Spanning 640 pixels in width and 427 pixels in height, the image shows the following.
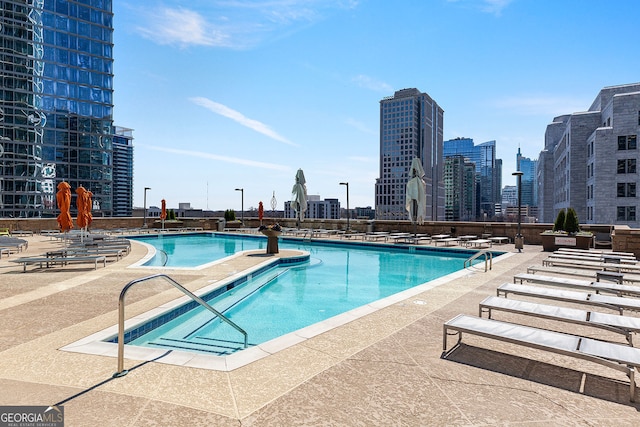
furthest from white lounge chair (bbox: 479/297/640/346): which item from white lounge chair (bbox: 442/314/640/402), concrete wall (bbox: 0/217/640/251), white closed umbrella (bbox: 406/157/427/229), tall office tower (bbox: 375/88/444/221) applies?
tall office tower (bbox: 375/88/444/221)

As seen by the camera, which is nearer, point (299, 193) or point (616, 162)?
point (299, 193)

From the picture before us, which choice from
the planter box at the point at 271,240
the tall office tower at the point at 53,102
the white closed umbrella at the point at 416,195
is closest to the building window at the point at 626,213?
the white closed umbrella at the point at 416,195

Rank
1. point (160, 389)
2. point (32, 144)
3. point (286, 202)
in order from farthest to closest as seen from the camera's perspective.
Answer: point (286, 202), point (32, 144), point (160, 389)

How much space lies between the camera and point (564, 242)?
1752 cm

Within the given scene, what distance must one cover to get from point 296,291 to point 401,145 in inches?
6444

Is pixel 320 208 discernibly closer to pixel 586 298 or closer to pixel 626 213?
pixel 626 213

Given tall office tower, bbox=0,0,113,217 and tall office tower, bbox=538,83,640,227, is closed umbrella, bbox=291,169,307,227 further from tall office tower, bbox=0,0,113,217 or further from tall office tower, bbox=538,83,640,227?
→ tall office tower, bbox=0,0,113,217

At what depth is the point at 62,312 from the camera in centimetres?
676

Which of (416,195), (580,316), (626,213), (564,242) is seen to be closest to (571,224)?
(564,242)

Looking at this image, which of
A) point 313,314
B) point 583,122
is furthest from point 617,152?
point 313,314

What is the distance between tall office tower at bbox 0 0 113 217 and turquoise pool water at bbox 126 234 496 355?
174 feet

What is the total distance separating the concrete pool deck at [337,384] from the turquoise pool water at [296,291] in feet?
5.48

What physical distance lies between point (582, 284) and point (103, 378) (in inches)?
371

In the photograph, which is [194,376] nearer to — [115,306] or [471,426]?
[471,426]
